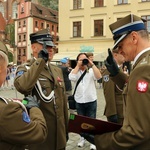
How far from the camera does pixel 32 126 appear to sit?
1.69 meters

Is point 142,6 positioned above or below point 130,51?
above

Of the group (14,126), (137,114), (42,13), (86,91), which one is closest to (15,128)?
(14,126)

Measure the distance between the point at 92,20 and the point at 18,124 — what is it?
26.3m

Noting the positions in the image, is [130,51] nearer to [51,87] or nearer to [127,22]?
[127,22]

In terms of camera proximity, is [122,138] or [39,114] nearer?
[122,138]

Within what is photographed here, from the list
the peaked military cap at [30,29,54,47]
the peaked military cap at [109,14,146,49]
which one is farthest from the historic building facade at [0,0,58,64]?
the peaked military cap at [109,14,146,49]

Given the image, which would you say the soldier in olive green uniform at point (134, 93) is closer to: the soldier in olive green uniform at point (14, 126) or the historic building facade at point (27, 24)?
the soldier in olive green uniform at point (14, 126)

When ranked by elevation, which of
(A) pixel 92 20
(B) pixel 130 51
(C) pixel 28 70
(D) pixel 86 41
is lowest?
(C) pixel 28 70

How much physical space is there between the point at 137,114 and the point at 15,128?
0.79 m

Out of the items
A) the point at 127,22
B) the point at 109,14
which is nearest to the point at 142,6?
the point at 109,14

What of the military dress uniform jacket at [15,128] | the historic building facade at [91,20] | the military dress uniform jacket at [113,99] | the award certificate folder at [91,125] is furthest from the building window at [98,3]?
the military dress uniform jacket at [15,128]

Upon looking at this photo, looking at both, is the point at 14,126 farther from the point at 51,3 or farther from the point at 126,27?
the point at 51,3

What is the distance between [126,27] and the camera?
2.01 metres

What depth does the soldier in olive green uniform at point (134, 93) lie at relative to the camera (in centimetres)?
166
